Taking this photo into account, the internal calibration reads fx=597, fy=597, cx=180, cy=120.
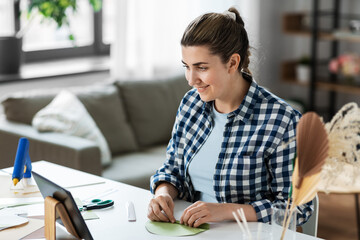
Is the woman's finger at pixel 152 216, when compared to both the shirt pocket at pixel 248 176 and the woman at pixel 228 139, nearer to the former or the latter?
the woman at pixel 228 139

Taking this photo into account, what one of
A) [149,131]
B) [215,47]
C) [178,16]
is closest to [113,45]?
[178,16]

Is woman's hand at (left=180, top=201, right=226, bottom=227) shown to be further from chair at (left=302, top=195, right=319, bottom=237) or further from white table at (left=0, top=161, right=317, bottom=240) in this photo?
chair at (left=302, top=195, right=319, bottom=237)

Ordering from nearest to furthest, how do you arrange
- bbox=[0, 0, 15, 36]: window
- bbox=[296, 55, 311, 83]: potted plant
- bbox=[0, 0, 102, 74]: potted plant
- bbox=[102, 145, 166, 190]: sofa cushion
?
1. bbox=[102, 145, 166, 190]: sofa cushion
2. bbox=[0, 0, 102, 74]: potted plant
3. bbox=[0, 0, 15, 36]: window
4. bbox=[296, 55, 311, 83]: potted plant

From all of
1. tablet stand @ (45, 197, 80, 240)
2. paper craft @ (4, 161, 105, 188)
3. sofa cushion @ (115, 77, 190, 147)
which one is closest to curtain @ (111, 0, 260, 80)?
sofa cushion @ (115, 77, 190, 147)

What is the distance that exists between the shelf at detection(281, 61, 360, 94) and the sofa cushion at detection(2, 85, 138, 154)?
182cm

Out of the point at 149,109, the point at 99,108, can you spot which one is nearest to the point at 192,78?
the point at 99,108

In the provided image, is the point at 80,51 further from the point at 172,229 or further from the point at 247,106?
the point at 172,229

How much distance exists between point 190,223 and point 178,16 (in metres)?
2.98

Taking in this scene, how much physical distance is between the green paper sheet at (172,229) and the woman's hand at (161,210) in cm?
2

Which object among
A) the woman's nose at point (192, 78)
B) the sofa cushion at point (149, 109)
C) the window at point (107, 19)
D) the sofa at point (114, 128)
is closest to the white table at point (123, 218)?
the woman's nose at point (192, 78)

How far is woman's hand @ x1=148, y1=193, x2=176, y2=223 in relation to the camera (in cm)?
169

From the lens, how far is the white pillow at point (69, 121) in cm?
322

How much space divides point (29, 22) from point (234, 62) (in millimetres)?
2455

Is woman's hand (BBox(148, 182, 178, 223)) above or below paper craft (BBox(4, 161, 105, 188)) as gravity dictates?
above
